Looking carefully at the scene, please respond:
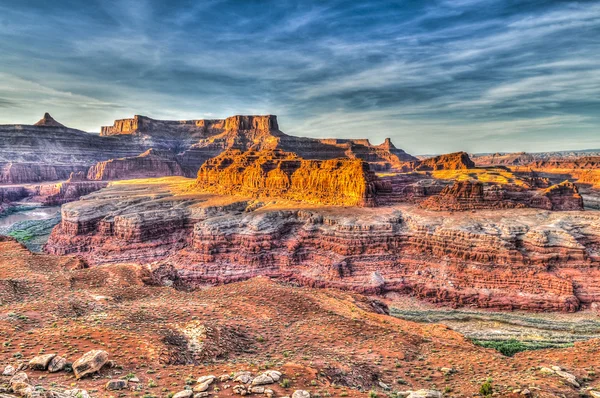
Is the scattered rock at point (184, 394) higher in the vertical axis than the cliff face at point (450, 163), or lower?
lower

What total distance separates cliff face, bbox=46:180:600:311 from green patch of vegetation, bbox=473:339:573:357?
7.09 meters

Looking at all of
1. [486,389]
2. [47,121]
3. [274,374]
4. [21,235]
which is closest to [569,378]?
[486,389]

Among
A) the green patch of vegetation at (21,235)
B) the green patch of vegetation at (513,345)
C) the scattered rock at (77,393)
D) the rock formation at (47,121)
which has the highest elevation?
the rock formation at (47,121)

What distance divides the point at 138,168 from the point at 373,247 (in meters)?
125

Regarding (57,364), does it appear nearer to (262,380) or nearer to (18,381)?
(18,381)

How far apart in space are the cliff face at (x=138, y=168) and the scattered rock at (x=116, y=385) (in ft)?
452

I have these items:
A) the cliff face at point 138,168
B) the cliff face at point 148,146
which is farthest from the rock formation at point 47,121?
the cliff face at point 138,168

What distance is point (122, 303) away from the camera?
21.4 m

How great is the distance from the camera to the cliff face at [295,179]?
55.8 m

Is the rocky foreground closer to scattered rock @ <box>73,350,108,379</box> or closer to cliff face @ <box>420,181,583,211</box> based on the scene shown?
scattered rock @ <box>73,350,108,379</box>

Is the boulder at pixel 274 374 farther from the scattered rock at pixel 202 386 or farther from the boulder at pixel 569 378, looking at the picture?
the boulder at pixel 569 378

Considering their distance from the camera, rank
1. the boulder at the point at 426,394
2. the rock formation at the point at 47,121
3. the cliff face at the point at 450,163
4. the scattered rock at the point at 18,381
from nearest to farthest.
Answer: the scattered rock at the point at 18,381
the boulder at the point at 426,394
the cliff face at the point at 450,163
the rock formation at the point at 47,121

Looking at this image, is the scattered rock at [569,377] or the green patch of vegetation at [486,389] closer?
the green patch of vegetation at [486,389]

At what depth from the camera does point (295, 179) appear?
208ft
